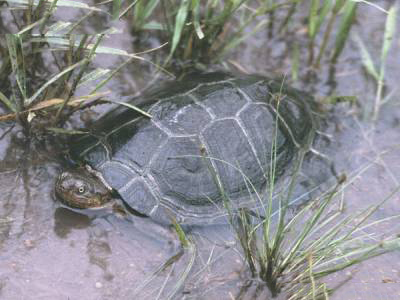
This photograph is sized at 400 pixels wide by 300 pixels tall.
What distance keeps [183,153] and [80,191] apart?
57cm

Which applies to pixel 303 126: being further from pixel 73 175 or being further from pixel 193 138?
pixel 73 175

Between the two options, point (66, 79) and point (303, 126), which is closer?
point (66, 79)

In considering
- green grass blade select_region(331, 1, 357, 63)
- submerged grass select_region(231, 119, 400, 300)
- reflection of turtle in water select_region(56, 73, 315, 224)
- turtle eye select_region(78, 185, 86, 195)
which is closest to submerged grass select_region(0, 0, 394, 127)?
green grass blade select_region(331, 1, 357, 63)

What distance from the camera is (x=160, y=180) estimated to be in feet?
9.98

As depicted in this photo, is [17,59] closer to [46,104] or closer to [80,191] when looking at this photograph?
[46,104]

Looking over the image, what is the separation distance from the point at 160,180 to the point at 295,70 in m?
1.52

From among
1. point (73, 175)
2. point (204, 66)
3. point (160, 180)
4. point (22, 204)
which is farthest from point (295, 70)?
point (22, 204)

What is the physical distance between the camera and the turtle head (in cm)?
298

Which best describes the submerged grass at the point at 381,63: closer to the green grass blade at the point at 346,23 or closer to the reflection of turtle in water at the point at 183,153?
the green grass blade at the point at 346,23

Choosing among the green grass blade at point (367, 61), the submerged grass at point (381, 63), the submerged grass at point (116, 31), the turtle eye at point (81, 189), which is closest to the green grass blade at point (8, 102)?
the submerged grass at point (116, 31)

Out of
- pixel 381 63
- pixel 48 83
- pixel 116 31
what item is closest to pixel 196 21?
pixel 116 31

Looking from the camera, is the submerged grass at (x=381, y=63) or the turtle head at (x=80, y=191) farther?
the submerged grass at (x=381, y=63)

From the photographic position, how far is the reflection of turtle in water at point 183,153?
9.91ft

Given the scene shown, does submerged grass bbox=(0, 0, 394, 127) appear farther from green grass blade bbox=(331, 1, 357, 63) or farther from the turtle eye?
the turtle eye
